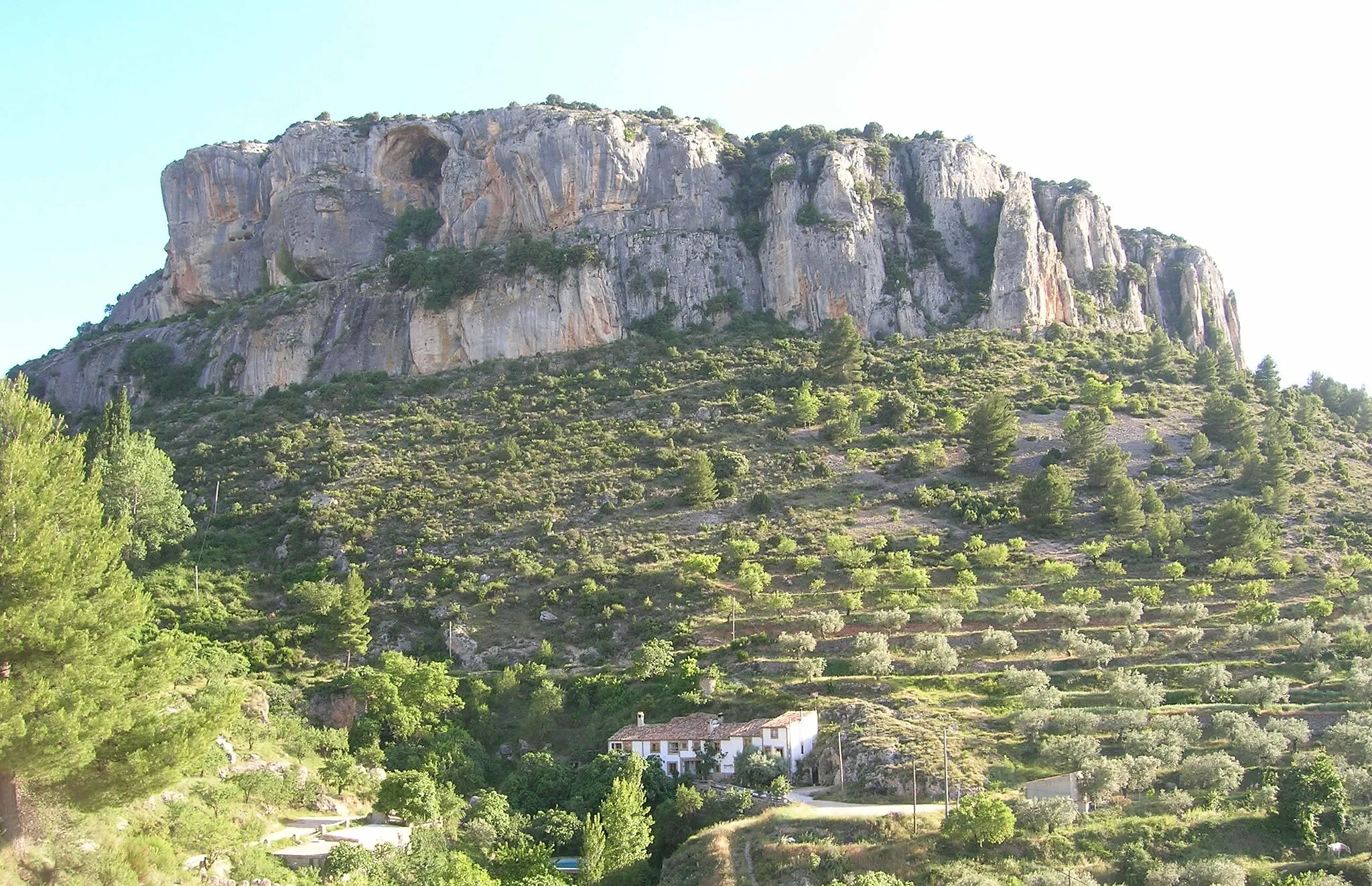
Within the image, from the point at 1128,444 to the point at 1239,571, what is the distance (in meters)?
19.1

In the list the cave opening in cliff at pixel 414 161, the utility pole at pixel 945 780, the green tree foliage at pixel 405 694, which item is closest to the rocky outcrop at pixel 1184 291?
the cave opening in cliff at pixel 414 161

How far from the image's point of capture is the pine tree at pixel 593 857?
3509 centimetres

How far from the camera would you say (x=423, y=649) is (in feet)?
176

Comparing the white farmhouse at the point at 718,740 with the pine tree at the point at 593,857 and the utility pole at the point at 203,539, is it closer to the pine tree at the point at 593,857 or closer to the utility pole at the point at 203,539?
the pine tree at the point at 593,857

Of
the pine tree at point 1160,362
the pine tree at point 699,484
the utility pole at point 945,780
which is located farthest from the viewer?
the pine tree at point 1160,362

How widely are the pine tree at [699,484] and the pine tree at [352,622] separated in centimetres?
1871

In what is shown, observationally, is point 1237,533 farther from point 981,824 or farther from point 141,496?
point 141,496

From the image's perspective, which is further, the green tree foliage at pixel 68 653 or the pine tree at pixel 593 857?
the pine tree at pixel 593 857

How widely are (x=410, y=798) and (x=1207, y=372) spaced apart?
71.5 m

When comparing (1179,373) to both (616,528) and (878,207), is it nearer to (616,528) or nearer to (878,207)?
(878,207)

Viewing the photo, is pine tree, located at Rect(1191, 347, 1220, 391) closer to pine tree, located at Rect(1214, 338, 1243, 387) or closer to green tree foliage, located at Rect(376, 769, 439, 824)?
pine tree, located at Rect(1214, 338, 1243, 387)

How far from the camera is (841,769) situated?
41.8 meters

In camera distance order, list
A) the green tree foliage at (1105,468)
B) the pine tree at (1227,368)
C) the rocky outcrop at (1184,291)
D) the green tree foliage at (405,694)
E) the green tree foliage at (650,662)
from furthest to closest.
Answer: the rocky outcrop at (1184,291), the pine tree at (1227,368), the green tree foliage at (1105,468), the green tree foliage at (650,662), the green tree foliage at (405,694)

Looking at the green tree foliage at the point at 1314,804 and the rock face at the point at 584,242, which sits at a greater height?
the rock face at the point at 584,242
